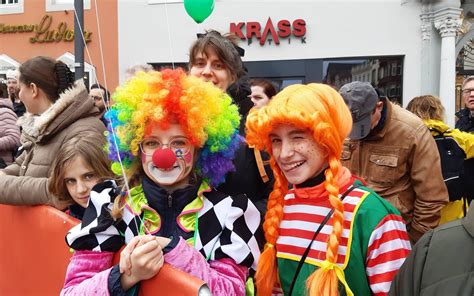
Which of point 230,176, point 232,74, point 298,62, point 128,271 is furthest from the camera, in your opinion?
point 298,62

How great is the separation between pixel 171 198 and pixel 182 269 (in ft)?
0.95

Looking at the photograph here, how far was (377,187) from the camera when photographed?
2965 mm

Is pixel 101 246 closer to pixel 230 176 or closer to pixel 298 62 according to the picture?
pixel 230 176

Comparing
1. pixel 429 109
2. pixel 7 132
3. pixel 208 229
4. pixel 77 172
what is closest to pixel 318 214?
pixel 208 229

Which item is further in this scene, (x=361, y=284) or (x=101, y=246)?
(x=101, y=246)

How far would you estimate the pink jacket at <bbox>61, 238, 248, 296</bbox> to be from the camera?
157cm

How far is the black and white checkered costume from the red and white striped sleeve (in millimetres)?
413

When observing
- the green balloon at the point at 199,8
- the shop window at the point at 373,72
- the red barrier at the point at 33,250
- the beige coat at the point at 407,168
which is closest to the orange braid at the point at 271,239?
the red barrier at the point at 33,250

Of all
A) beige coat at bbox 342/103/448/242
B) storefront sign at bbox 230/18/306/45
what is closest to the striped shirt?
beige coat at bbox 342/103/448/242

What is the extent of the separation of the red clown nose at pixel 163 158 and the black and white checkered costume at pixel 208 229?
0.65 ft

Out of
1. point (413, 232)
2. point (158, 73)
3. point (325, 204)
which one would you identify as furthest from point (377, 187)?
point (158, 73)

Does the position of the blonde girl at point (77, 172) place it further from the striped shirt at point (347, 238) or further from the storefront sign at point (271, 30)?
the storefront sign at point (271, 30)

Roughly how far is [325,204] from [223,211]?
366 millimetres

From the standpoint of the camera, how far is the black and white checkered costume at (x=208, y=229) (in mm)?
1683
